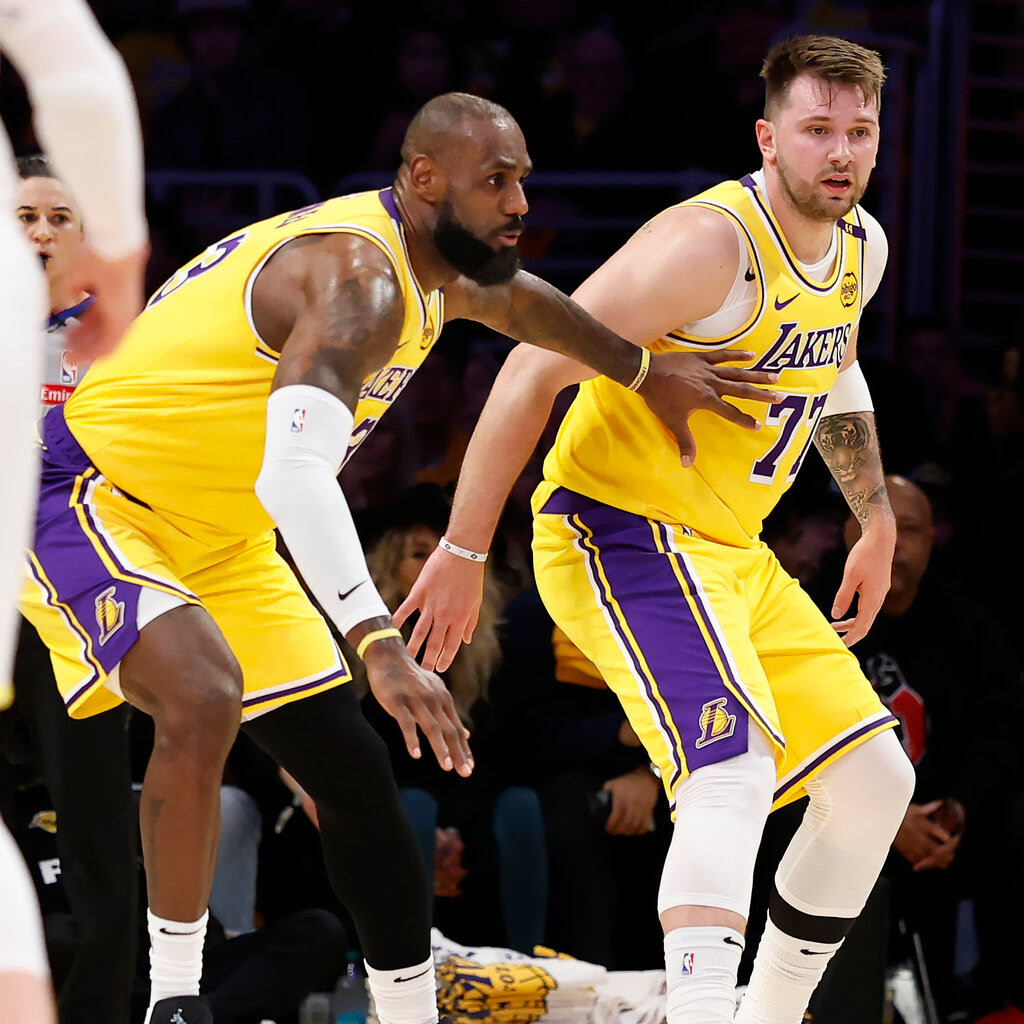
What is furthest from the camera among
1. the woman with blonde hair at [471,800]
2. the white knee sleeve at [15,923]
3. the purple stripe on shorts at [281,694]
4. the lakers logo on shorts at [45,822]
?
the woman with blonde hair at [471,800]

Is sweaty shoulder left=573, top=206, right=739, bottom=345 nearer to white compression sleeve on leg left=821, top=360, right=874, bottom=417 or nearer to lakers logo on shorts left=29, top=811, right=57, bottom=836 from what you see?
white compression sleeve on leg left=821, top=360, right=874, bottom=417

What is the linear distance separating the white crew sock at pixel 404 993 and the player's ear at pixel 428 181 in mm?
1563

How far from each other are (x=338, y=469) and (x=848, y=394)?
1628 millimetres

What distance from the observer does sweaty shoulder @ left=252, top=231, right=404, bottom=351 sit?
3256 millimetres

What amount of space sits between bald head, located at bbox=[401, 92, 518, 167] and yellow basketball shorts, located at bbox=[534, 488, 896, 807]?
835 millimetres

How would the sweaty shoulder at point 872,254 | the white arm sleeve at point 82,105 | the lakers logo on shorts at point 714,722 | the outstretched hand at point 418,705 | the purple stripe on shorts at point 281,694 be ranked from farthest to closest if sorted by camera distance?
the sweaty shoulder at point 872,254, the purple stripe on shorts at point 281,694, the lakers logo on shorts at point 714,722, the outstretched hand at point 418,705, the white arm sleeve at point 82,105

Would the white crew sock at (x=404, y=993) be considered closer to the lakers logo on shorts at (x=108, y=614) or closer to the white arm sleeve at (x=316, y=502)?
the lakers logo on shorts at (x=108, y=614)

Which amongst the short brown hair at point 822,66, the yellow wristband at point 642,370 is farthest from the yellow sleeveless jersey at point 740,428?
the short brown hair at point 822,66

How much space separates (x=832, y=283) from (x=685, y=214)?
38 centimetres

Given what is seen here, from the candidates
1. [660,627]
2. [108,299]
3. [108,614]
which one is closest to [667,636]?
[660,627]

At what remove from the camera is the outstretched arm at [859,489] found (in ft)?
13.9

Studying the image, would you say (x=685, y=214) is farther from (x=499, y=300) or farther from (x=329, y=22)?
(x=329, y=22)

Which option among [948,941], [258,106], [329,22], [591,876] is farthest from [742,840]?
[329,22]

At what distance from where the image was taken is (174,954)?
3422 mm
